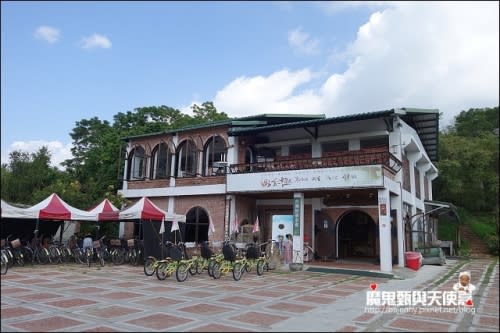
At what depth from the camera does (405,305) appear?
7.82m

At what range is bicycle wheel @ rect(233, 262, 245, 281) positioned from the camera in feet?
38.9

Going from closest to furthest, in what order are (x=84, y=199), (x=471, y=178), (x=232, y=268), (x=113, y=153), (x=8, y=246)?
1. (x=232, y=268)
2. (x=8, y=246)
3. (x=84, y=199)
4. (x=113, y=153)
5. (x=471, y=178)

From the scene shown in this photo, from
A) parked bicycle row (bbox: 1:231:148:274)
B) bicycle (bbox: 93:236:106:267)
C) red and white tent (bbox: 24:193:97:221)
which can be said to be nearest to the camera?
red and white tent (bbox: 24:193:97:221)

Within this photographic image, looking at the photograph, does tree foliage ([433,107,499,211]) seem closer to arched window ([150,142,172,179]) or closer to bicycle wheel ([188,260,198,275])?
bicycle wheel ([188,260,198,275])

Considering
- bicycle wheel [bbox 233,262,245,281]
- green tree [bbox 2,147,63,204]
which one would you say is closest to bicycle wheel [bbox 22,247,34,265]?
green tree [bbox 2,147,63,204]

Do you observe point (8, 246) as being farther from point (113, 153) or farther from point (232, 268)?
point (113, 153)

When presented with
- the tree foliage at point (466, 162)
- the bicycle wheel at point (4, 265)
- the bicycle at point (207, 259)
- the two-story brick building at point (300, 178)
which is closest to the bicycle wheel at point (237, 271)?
the bicycle at point (207, 259)

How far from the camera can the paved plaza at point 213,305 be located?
6.07m

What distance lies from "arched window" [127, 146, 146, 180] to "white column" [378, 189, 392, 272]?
13063 millimetres

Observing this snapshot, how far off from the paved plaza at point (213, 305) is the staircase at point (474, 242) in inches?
562

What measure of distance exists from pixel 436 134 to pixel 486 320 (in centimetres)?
1578

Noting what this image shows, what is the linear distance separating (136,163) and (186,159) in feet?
12.0

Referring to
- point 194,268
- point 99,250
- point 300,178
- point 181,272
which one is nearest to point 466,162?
point 300,178

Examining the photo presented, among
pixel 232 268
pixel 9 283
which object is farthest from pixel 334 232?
pixel 9 283
